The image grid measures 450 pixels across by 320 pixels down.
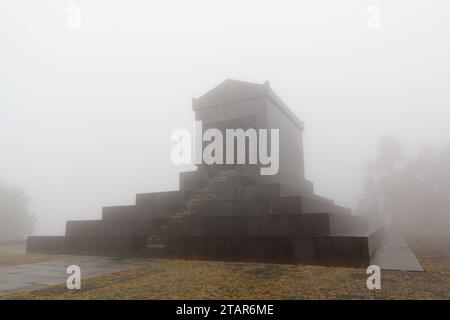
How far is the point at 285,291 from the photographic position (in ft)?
18.4

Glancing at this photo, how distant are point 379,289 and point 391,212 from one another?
41298mm

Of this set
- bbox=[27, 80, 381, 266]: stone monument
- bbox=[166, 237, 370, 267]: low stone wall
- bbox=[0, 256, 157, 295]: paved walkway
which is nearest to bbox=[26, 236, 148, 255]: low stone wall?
bbox=[27, 80, 381, 266]: stone monument

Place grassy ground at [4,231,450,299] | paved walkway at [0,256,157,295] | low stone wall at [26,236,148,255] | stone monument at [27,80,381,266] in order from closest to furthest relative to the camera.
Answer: grassy ground at [4,231,450,299] < paved walkway at [0,256,157,295] < stone monument at [27,80,381,266] < low stone wall at [26,236,148,255]

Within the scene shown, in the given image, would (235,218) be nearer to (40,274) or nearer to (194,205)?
(194,205)

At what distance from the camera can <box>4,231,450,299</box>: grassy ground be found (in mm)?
5383

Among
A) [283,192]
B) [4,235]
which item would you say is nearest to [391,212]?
[283,192]

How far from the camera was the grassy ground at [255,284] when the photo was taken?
17.7 ft

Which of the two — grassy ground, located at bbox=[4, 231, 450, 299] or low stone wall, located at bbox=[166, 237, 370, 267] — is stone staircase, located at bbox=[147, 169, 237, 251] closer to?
low stone wall, located at bbox=[166, 237, 370, 267]

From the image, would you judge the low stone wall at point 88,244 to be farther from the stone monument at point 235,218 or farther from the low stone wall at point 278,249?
the low stone wall at point 278,249

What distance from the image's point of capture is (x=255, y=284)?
6.27 m

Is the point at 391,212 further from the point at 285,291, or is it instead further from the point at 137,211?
the point at 285,291

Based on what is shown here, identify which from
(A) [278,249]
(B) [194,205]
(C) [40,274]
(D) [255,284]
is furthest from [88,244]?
(D) [255,284]
